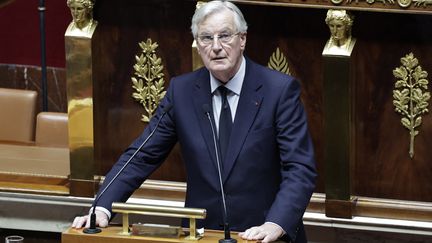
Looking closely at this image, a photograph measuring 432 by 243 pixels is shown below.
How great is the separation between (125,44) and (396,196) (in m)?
1.13

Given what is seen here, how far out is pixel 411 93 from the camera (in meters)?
4.70

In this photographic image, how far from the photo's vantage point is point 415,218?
4793mm

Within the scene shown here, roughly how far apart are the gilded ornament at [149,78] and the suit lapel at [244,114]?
110 cm

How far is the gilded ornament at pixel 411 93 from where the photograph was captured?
4680 millimetres

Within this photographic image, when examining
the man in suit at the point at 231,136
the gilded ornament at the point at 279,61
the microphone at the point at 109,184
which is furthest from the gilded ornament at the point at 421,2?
the microphone at the point at 109,184

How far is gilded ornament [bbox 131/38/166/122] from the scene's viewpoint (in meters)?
4.99

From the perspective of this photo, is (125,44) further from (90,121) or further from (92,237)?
(92,237)

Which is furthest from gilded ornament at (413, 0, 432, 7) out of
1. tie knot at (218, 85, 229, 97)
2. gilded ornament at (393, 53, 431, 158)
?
tie knot at (218, 85, 229, 97)

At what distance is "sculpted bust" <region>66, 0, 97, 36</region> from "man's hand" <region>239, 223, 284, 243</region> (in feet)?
5.21

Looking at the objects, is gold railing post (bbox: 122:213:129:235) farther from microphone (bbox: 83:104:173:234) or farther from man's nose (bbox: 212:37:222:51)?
man's nose (bbox: 212:37:222:51)

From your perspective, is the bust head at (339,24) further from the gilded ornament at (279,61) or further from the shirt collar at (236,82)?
the shirt collar at (236,82)

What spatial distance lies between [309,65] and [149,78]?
0.60 metres

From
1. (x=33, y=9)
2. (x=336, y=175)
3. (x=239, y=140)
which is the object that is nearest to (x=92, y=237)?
(x=239, y=140)

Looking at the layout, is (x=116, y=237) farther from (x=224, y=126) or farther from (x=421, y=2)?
(x=421, y=2)
